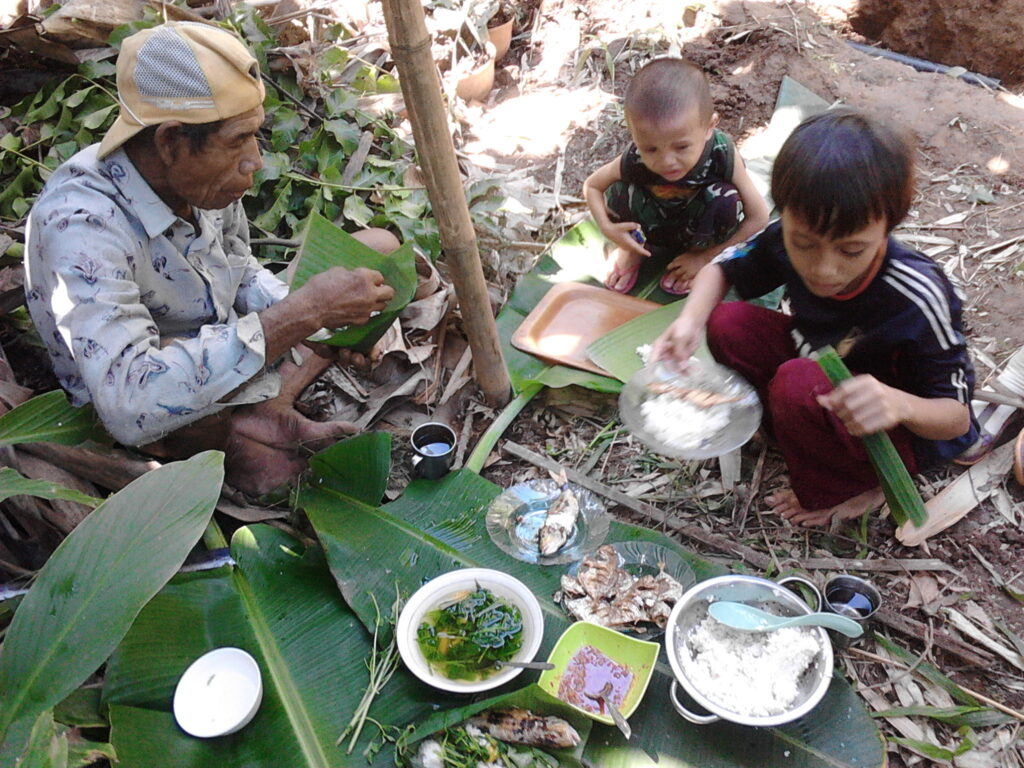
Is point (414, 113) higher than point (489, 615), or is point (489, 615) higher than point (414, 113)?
point (414, 113)

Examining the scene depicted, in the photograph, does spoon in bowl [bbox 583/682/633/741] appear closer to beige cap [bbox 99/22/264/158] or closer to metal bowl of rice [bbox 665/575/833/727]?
metal bowl of rice [bbox 665/575/833/727]

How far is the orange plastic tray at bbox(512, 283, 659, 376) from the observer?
102 inches

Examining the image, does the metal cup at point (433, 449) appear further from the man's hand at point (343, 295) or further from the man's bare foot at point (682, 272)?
the man's bare foot at point (682, 272)

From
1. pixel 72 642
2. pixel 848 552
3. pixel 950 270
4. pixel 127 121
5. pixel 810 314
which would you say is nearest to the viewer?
pixel 72 642

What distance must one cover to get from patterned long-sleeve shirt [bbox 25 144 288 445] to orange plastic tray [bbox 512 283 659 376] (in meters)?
1.06

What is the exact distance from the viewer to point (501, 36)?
4.23 m

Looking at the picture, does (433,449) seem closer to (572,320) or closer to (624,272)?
(572,320)

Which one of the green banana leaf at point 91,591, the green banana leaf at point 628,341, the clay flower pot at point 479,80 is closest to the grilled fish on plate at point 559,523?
the green banana leaf at point 628,341

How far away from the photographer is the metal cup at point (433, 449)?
2135mm

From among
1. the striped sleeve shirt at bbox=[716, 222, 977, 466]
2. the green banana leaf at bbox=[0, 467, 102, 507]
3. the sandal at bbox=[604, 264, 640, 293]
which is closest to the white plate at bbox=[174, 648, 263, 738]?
the green banana leaf at bbox=[0, 467, 102, 507]

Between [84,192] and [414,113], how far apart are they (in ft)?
2.68

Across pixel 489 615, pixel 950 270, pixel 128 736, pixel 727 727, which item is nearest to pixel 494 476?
pixel 489 615

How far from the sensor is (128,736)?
Answer: 1.54 meters

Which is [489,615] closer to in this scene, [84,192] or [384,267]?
[384,267]
